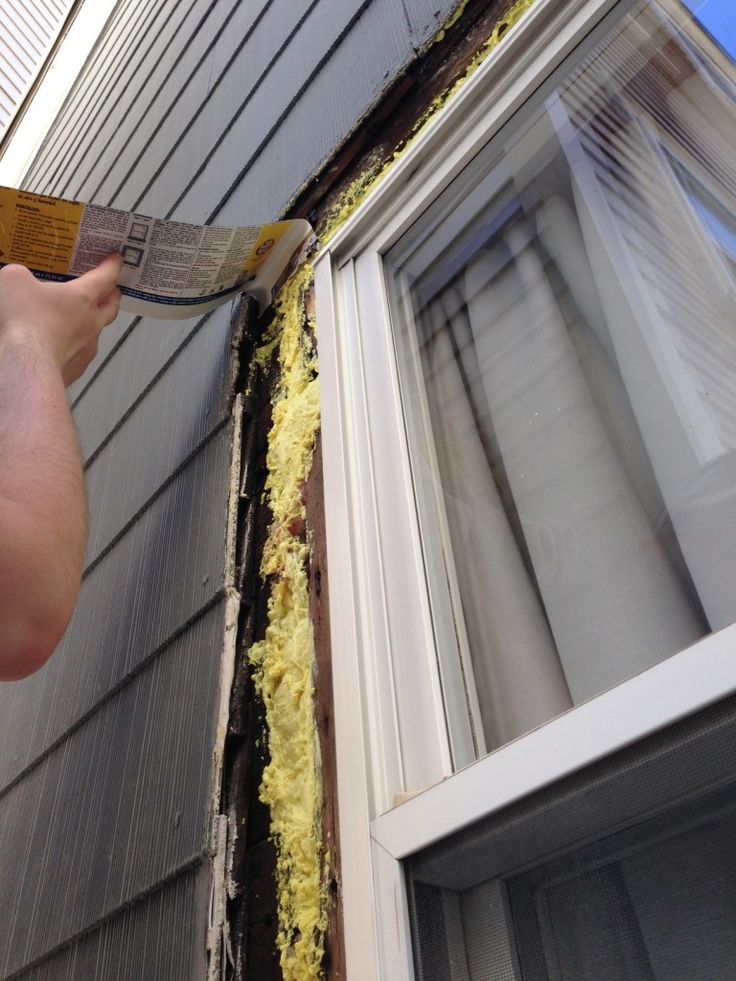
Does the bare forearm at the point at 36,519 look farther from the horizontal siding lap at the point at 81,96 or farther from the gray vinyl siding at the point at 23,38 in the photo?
the gray vinyl siding at the point at 23,38

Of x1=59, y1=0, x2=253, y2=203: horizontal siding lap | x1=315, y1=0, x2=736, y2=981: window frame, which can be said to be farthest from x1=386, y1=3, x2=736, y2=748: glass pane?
x1=59, y1=0, x2=253, y2=203: horizontal siding lap

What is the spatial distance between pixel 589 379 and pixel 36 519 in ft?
1.94

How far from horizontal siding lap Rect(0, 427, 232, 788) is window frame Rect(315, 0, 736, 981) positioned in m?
0.31

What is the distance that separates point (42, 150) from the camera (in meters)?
4.38

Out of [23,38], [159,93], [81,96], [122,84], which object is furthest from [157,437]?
[23,38]

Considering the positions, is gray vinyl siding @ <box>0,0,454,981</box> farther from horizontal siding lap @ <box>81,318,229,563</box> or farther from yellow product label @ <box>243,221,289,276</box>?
yellow product label @ <box>243,221,289,276</box>

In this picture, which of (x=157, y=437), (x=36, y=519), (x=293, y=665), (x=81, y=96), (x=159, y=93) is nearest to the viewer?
(x=36, y=519)

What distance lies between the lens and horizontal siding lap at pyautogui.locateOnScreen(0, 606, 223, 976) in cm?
101

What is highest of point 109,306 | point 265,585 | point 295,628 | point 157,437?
point 157,437

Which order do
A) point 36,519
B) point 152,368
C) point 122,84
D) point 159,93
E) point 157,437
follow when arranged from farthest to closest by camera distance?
point 122,84 → point 159,93 → point 152,368 → point 157,437 → point 36,519

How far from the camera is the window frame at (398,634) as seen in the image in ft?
1.83

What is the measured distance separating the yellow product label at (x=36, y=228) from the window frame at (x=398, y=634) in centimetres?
43

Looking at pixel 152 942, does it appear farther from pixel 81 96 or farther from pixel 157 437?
pixel 81 96

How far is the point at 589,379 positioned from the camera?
2.77 ft
